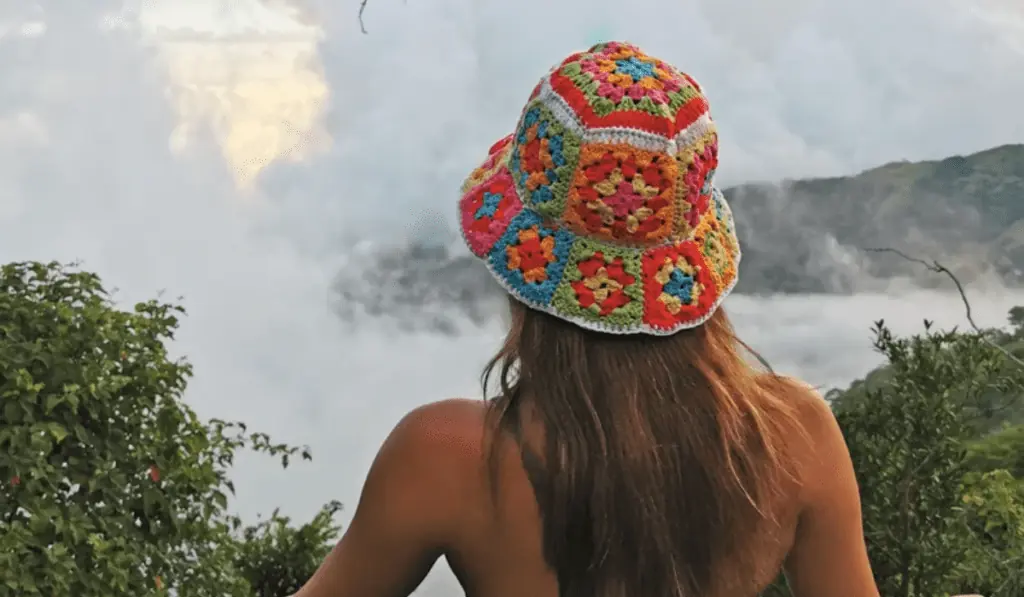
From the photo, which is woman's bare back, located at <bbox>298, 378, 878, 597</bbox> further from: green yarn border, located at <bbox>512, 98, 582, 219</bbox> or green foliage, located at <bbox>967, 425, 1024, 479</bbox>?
green foliage, located at <bbox>967, 425, 1024, 479</bbox>

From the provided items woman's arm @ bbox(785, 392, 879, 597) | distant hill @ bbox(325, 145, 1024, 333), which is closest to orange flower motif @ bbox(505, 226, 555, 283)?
woman's arm @ bbox(785, 392, 879, 597)

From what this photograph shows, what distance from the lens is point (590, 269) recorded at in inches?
38.7

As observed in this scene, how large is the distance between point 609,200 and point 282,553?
3.28 m

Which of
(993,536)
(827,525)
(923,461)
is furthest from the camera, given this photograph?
(993,536)

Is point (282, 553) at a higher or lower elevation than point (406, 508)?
higher

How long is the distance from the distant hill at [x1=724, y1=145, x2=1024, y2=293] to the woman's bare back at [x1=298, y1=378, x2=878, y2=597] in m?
2.40

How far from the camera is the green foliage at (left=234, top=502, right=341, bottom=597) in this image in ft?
12.8

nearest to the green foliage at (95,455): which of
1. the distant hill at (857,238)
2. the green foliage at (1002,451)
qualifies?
the distant hill at (857,238)

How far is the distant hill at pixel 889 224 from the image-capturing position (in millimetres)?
3521

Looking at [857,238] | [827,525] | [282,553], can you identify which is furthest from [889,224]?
[827,525]

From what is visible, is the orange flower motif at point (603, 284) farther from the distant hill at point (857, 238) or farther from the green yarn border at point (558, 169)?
the distant hill at point (857, 238)

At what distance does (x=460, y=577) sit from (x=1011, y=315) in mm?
3090

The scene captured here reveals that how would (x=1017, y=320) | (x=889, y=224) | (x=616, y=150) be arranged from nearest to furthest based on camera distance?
1. (x=616, y=150)
2. (x=1017, y=320)
3. (x=889, y=224)

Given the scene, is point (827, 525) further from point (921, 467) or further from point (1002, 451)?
point (1002, 451)
